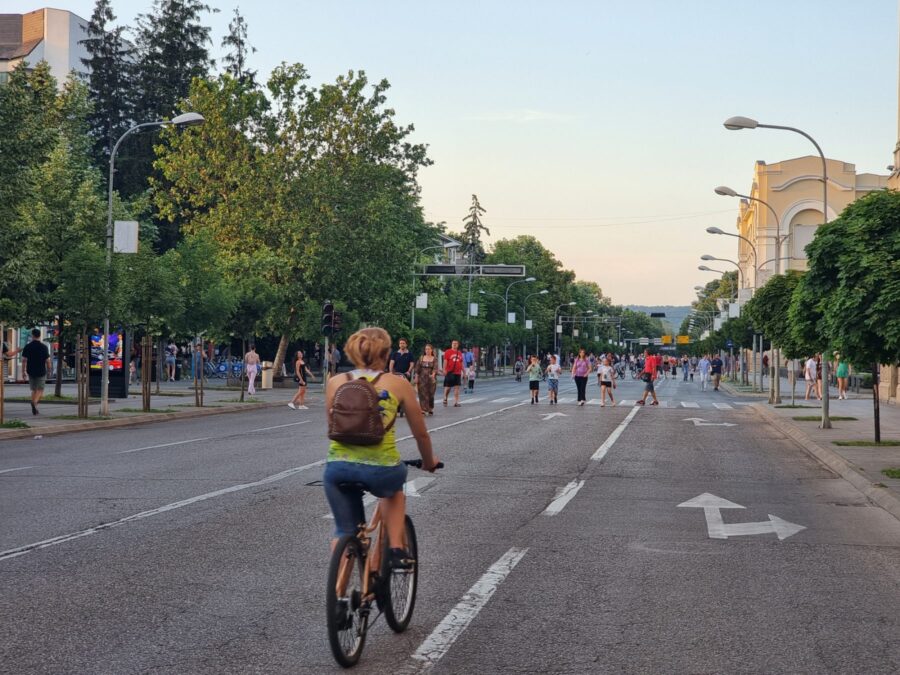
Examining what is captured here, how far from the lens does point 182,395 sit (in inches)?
1474

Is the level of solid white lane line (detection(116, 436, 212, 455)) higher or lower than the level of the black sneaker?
lower

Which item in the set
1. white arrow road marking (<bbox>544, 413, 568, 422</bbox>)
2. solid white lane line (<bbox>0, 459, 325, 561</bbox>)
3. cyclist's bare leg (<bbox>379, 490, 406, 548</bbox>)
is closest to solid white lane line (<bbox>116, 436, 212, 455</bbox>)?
solid white lane line (<bbox>0, 459, 325, 561</bbox>)

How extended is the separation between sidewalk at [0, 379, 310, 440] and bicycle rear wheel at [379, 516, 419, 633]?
1648 centimetres

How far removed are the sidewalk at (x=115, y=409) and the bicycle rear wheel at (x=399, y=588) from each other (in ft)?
54.1

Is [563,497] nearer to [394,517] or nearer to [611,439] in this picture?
[394,517]

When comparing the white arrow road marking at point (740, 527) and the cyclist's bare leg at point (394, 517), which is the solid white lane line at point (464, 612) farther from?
the white arrow road marking at point (740, 527)

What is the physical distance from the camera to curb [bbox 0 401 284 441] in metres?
21.3

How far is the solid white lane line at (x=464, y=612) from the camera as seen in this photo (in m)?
5.71

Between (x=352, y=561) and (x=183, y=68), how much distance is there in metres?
60.4

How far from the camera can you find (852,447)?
18750 millimetres

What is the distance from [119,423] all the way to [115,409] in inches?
192

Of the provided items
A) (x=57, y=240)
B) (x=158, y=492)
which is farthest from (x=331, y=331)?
(x=158, y=492)

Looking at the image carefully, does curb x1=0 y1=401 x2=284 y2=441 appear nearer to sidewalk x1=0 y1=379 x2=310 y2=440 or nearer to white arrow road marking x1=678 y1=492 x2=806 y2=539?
sidewalk x1=0 y1=379 x2=310 y2=440

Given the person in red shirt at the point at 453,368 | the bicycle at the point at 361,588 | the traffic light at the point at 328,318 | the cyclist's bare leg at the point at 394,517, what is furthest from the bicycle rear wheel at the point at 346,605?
the traffic light at the point at 328,318
